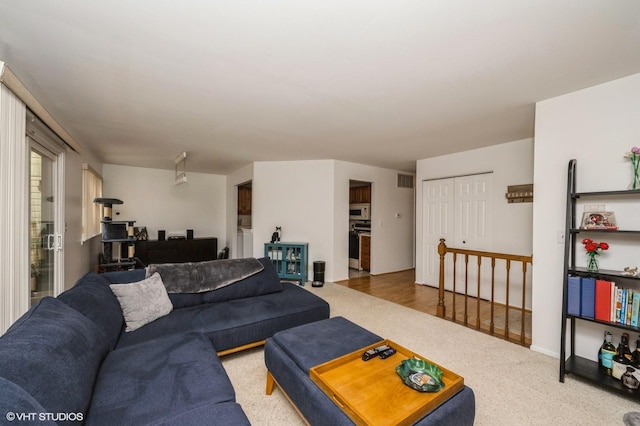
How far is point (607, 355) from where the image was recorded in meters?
2.10

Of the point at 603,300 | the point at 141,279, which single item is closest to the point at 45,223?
the point at 141,279

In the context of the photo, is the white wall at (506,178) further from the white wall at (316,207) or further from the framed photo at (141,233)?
the framed photo at (141,233)

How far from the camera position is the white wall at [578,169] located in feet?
7.09

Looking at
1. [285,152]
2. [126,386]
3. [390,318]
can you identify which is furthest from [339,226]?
[126,386]

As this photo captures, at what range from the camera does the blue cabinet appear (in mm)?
5074

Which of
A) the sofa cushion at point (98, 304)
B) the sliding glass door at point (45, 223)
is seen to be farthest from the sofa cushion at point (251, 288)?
the sliding glass door at point (45, 223)

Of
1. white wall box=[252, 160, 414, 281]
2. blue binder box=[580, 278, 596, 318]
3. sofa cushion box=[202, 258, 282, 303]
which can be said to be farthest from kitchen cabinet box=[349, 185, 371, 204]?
blue binder box=[580, 278, 596, 318]

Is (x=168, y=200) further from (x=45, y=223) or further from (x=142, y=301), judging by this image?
(x=142, y=301)

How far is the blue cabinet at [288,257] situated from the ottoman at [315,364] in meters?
2.84

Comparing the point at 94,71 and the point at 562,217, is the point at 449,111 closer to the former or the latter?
the point at 562,217

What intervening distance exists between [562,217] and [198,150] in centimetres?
512

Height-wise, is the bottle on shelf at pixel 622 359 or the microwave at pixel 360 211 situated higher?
the microwave at pixel 360 211

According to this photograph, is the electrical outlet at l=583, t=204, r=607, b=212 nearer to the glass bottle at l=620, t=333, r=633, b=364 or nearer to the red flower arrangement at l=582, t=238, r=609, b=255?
the red flower arrangement at l=582, t=238, r=609, b=255

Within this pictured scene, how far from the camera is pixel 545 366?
235 centimetres
